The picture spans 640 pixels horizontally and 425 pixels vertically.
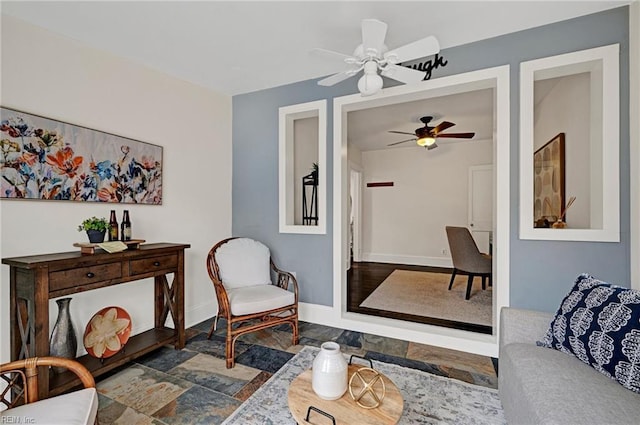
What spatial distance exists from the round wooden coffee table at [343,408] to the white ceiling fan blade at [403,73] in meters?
1.90

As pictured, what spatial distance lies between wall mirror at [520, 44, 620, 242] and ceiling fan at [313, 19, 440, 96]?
1038 millimetres

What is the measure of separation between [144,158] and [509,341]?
3170mm

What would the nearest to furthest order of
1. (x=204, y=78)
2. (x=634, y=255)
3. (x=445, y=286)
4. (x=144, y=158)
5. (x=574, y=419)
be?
(x=574, y=419), (x=634, y=255), (x=144, y=158), (x=204, y=78), (x=445, y=286)

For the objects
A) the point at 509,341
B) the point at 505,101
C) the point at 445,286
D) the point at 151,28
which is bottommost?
the point at 445,286

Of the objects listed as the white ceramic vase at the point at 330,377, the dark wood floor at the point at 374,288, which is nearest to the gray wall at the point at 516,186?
the dark wood floor at the point at 374,288

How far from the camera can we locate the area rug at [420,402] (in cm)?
162

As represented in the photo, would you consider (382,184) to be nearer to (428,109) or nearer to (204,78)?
(428,109)

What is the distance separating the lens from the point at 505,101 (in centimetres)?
230

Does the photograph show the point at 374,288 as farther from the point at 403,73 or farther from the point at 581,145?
the point at 403,73

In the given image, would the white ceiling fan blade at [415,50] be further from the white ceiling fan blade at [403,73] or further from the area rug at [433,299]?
the area rug at [433,299]

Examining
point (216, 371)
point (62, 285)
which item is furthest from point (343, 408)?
point (62, 285)

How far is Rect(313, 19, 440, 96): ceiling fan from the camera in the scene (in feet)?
5.54

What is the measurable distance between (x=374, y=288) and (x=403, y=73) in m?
3.16

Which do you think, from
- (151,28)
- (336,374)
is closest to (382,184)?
(151,28)
